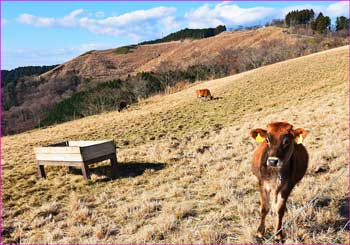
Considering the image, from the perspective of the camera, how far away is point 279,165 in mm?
4695

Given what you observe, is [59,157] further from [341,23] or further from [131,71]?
[131,71]

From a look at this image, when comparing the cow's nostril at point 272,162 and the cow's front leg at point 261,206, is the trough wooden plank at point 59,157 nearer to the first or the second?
the cow's front leg at point 261,206

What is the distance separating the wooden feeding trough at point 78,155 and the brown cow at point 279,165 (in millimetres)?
5520

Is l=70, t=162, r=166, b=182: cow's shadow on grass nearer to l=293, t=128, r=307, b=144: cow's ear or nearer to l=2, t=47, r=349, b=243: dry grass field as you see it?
l=2, t=47, r=349, b=243: dry grass field

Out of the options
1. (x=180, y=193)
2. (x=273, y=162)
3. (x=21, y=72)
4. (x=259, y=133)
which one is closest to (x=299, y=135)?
(x=259, y=133)

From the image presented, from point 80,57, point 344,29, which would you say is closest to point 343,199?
point 344,29

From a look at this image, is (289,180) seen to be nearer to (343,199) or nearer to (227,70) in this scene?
(343,199)

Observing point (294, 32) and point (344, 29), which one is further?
point (294, 32)

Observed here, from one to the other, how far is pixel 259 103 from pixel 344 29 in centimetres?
7056

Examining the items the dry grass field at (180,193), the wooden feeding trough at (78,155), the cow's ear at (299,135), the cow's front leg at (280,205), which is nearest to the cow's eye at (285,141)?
the cow's ear at (299,135)

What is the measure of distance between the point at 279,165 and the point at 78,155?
647 centimetres

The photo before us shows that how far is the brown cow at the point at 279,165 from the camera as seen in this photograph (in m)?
4.85

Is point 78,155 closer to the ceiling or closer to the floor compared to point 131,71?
closer to the floor

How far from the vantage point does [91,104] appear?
54.2 metres
